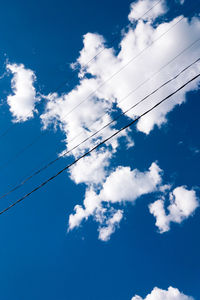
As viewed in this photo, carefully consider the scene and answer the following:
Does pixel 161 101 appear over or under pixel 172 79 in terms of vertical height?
under

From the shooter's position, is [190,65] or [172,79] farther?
[172,79]

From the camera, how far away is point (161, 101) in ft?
13.1

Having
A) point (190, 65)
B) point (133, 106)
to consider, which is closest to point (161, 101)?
point (133, 106)

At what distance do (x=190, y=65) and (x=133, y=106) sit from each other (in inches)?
60.6

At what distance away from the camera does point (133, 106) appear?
4.44 meters

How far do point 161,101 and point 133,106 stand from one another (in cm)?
71

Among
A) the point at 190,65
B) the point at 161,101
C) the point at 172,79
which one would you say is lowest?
the point at 161,101

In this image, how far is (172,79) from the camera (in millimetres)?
4473

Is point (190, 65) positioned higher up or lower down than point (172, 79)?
lower down

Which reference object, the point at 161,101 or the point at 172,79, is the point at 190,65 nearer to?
the point at 172,79

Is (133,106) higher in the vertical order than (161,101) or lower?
higher

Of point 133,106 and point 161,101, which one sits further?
point 133,106

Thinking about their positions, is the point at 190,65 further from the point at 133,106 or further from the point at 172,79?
the point at 133,106

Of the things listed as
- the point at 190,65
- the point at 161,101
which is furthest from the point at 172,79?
the point at 161,101
